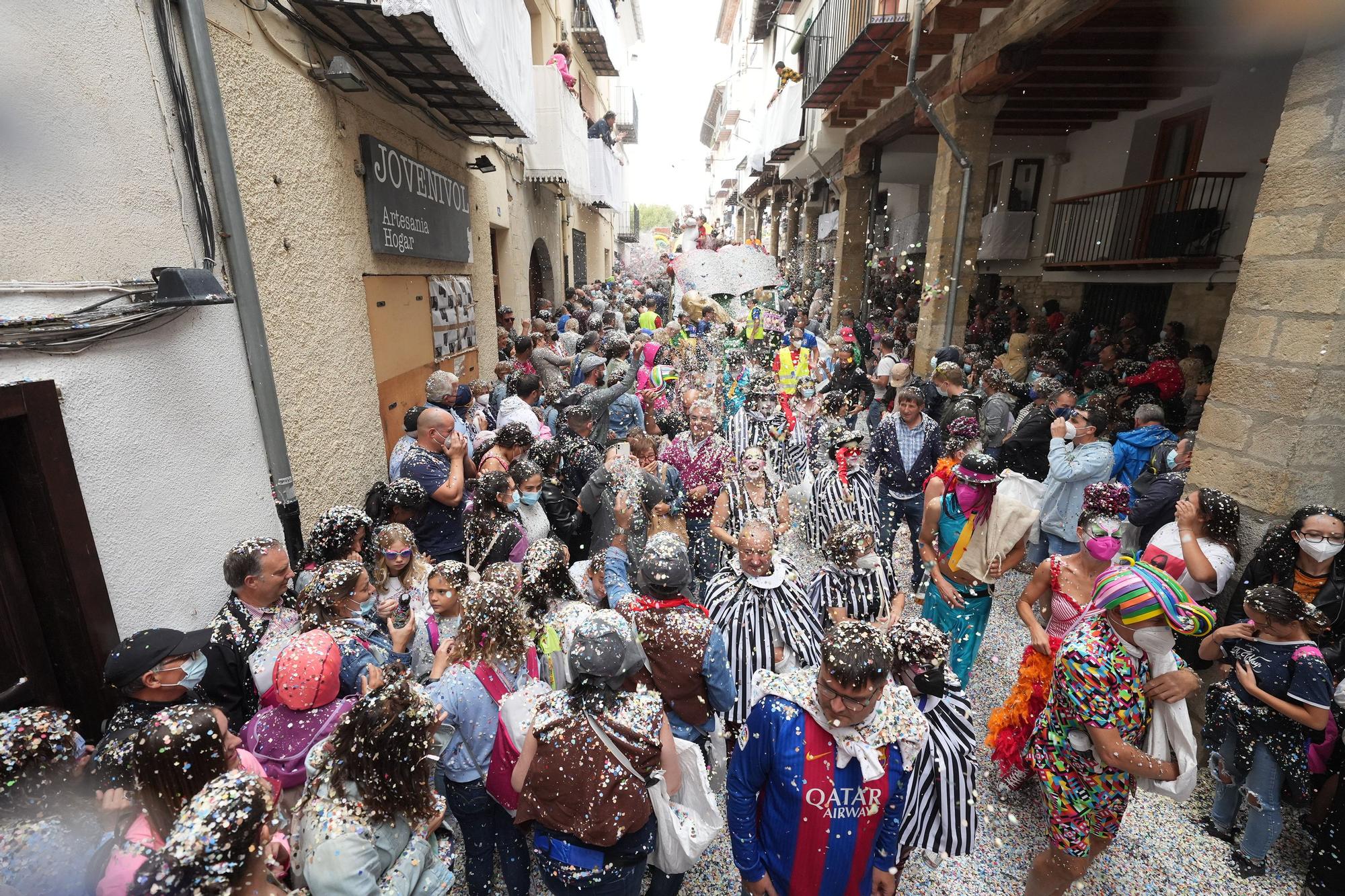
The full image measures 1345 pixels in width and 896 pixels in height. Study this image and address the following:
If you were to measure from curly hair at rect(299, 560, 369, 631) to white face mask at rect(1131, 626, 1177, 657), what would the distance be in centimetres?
309

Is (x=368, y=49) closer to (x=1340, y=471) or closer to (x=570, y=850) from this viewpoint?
(x=570, y=850)

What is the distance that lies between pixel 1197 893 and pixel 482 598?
341 centimetres

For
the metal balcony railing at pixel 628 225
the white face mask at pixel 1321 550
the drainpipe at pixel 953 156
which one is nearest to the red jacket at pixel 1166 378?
the drainpipe at pixel 953 156

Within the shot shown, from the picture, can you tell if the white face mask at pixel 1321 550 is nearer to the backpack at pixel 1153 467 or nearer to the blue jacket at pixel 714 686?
the backpack at pixel 1153 467

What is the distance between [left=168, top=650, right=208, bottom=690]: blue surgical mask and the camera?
6.64 ft

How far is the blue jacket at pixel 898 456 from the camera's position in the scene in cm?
461

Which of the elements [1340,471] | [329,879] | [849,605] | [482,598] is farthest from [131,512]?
[1340,471]

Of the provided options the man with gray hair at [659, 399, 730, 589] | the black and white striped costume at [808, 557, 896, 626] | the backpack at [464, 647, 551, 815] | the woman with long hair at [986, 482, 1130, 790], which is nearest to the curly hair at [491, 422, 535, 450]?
the man with gray hair at [659, 399, 730, 589]

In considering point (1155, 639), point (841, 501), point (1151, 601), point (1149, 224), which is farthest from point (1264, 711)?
point (1149, 224)

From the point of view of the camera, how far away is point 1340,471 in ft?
10.1

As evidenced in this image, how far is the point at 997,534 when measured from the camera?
11.0 ft

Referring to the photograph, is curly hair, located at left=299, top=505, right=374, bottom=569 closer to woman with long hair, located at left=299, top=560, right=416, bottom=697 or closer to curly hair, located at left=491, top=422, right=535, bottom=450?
woman with long hair, located at left=299, top=560, right=416, bottom=697

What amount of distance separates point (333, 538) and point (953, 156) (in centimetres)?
856

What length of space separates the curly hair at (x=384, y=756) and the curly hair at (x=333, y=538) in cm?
142
